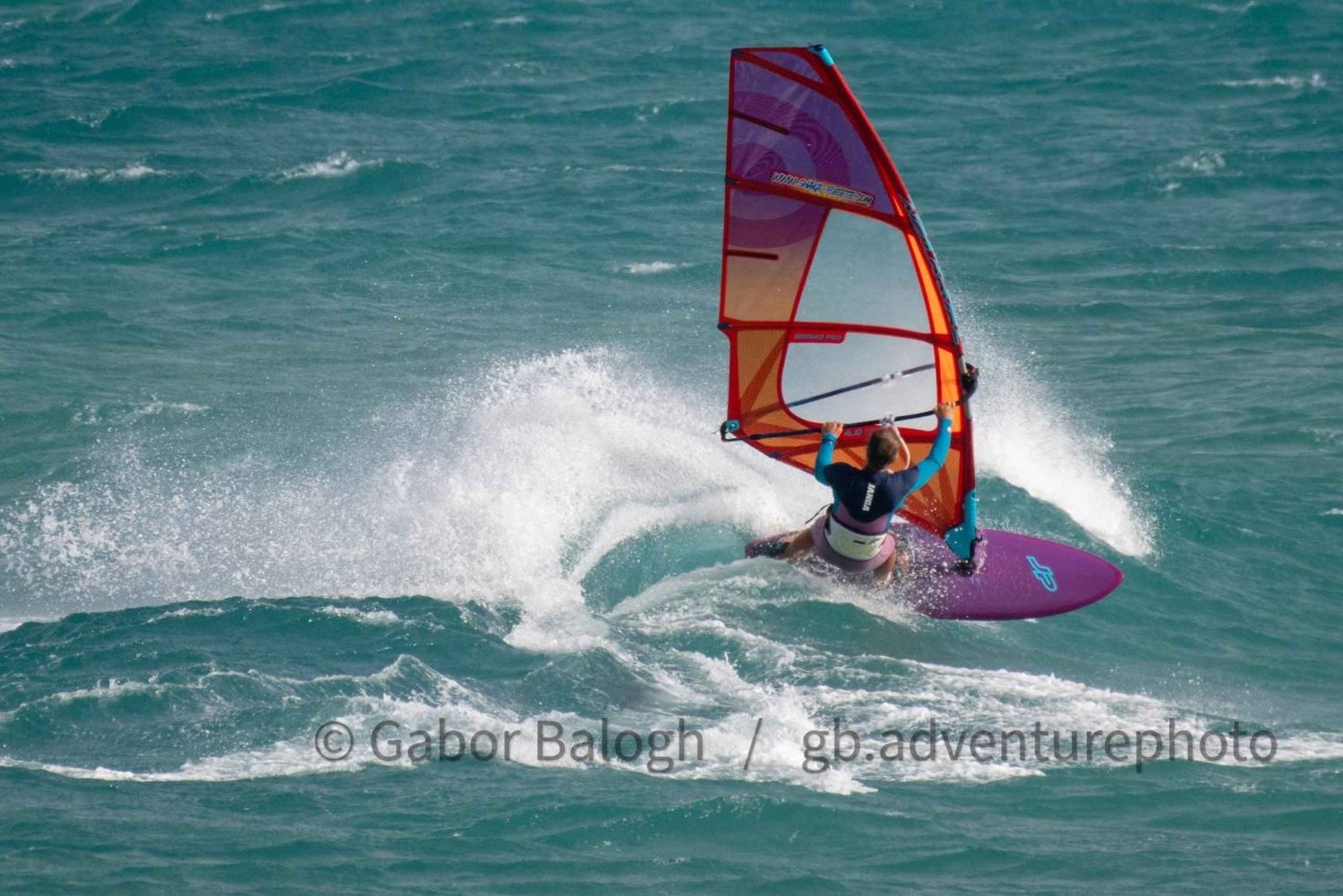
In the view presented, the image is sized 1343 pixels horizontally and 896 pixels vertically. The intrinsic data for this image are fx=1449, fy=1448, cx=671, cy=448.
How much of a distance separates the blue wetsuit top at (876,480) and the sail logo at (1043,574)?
4.88ft

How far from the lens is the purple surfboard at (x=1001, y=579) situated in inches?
371

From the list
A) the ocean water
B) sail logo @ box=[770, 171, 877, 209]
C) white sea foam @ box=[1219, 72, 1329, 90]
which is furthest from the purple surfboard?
white sea foam @ box=[1219, 72, 1329, 90]

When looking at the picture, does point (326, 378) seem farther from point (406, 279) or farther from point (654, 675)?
point (654, 675)

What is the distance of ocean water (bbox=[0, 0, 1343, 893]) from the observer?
6844 millimetres

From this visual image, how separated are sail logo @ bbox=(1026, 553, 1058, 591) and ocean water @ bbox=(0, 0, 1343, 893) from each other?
35 cm

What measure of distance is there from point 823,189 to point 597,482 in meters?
3.23

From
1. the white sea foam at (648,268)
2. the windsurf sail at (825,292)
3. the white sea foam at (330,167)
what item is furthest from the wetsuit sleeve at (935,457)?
the white sea foam at (330,167)

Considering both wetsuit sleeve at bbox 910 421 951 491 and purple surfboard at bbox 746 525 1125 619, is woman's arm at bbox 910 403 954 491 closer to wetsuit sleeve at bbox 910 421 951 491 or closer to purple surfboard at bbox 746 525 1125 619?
wetsuit sleeve at bbox 910 421 951 491

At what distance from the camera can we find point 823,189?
342 inches

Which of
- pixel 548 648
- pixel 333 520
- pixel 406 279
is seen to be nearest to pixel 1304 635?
pixel 548 648

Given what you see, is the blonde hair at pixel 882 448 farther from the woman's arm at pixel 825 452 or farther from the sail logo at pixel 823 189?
the sail logo at pixel 823 189

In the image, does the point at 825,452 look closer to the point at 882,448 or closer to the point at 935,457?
the point at 882,448

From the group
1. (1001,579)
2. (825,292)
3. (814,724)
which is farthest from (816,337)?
(814,724)

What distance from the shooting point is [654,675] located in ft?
27.4
